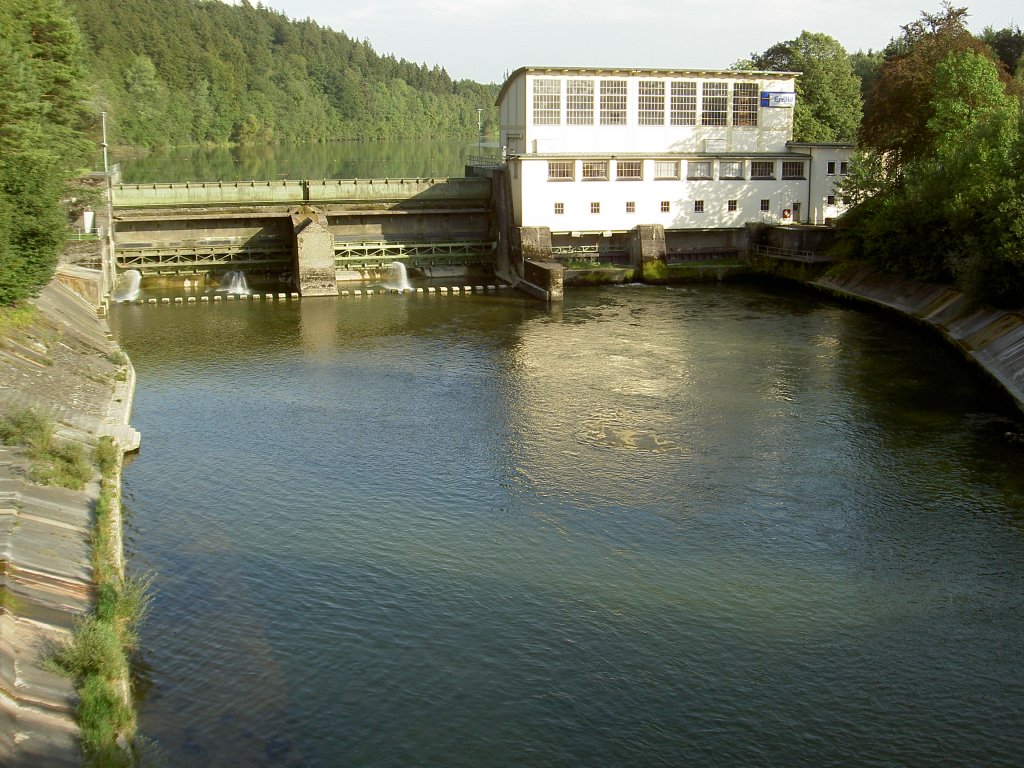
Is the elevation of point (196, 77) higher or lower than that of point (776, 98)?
higher

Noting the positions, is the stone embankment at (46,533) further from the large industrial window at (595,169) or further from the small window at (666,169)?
the small window at (666,169)

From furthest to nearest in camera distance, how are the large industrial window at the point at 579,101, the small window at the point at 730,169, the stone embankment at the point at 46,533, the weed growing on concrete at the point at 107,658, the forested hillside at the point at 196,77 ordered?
the forested hillside at the point at 196,77
the small window at the point at 730,169
the large industrial window at the point at 579,101
the weed growing on concrete at the point at 107,658
the stone embankment at the point at 46,533

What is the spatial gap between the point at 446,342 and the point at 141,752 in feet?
88.5

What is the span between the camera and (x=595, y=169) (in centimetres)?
5284

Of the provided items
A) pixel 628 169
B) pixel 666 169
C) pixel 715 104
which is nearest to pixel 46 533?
pixel 628 169

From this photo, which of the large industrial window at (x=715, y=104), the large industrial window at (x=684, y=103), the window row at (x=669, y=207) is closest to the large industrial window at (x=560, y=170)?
the window row at (x=669, y=207)

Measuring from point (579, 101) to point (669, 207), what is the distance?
740 centimetres

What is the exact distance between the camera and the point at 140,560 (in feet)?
61.2

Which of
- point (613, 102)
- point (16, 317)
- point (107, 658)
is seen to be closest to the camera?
point (107, 658)

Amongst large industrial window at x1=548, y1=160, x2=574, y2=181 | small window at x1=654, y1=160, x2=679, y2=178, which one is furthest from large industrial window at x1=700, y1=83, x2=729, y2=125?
large industrial window at x1=548, y1=160, x2=574, y2=181

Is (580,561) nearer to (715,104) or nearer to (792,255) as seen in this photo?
(792,255)

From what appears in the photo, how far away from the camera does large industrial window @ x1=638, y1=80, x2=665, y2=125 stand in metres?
53.7

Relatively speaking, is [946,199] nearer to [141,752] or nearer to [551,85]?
[551,85]

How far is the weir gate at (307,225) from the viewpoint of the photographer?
5056 cm
